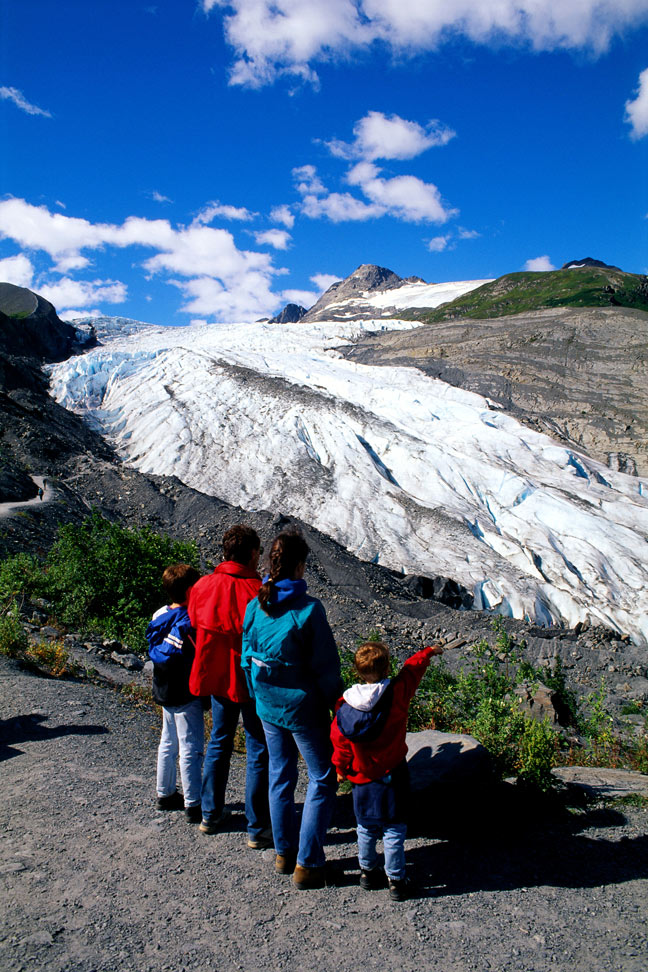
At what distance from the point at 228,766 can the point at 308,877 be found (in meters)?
0.94

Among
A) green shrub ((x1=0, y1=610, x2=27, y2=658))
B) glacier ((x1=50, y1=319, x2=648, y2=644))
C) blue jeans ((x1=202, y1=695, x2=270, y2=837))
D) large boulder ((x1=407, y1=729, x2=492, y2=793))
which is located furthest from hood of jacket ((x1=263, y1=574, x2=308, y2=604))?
glacier ((x1=50, y1=319, x2=648, y2=644))

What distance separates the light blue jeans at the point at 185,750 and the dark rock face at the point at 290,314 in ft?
332

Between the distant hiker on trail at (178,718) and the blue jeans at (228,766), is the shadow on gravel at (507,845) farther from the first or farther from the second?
the distant hiker on trail at (178,718)

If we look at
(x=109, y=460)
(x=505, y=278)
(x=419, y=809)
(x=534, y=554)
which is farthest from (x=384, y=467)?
(x=505, y=278)

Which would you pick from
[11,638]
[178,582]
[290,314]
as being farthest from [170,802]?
[290,314]

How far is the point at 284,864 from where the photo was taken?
3.94 m

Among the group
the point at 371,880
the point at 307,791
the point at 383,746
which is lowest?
the point at 371,880

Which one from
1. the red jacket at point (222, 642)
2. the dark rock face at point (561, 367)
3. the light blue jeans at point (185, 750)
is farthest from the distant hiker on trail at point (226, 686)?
the dark rock face at point (561, 367)

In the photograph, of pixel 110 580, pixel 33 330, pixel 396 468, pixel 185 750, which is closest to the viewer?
pixel 185 750

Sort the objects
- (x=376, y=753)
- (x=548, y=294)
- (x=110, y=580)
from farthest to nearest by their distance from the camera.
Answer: (x=548, y=294)
(x=110, y=580)
(x=376, y=753)

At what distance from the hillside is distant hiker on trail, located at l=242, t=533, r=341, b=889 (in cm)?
5247

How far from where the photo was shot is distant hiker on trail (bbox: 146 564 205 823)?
4.58m

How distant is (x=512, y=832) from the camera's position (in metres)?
4.59

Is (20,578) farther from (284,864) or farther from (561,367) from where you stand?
(561,367)
